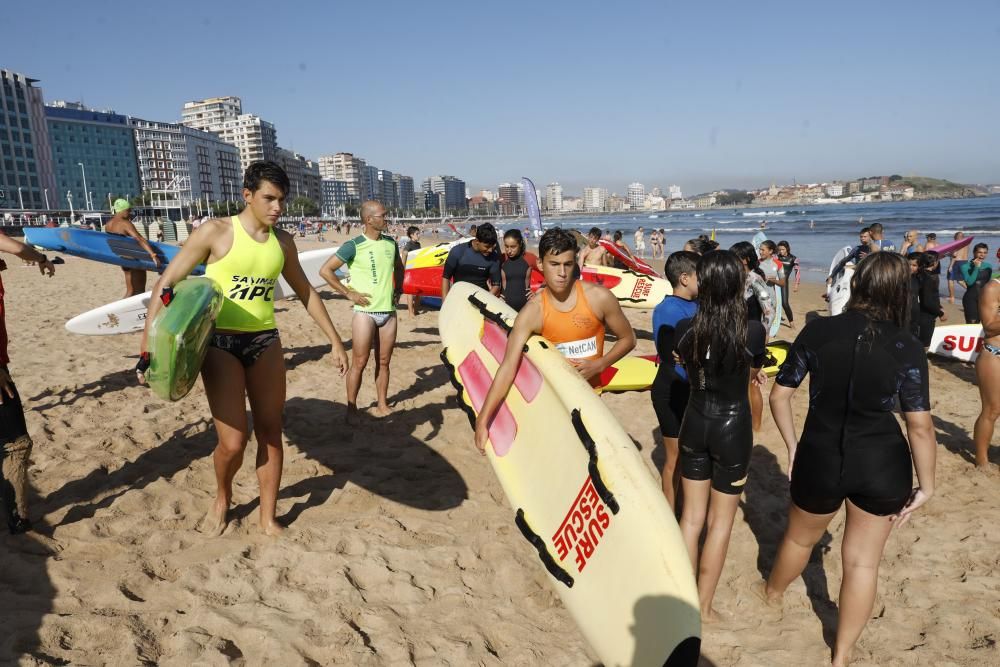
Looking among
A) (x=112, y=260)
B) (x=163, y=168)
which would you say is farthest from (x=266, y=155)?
(x=112, y=260)

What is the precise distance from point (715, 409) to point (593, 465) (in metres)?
0.68

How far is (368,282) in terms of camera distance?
5316mm

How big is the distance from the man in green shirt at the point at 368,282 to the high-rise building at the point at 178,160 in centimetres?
13084

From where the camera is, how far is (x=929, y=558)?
3.55 m

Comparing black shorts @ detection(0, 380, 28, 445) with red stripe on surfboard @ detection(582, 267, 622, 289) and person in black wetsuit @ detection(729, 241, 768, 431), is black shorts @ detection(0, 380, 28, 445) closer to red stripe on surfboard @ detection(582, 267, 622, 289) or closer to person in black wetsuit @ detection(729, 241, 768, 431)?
person in black wetsuit @ detection(729, 241, 768, 431)

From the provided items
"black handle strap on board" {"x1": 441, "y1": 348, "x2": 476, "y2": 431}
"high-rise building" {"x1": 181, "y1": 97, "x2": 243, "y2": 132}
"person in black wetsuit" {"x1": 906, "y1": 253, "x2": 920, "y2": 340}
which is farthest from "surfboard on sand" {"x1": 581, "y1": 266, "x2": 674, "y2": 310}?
"high-rise building" {"x1": 181, "y1": 97, "x2": 243, "y2": 132}

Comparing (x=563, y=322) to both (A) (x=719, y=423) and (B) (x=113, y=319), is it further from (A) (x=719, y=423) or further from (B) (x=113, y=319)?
(B) (x=113, y=319)

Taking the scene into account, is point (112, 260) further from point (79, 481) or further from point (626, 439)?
point (626, 439)

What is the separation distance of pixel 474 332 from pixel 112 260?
7.52 meters

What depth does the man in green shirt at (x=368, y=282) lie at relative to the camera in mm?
5309

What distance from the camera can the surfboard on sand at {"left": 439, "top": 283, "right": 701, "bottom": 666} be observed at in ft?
6.95

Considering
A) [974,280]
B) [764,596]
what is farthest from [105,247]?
[974,280]

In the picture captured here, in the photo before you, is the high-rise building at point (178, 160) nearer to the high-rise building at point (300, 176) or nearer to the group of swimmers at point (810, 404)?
the high-rise building at point (300, 176)

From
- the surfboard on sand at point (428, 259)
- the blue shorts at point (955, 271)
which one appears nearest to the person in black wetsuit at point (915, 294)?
the blue shorts at point (955, 271)
